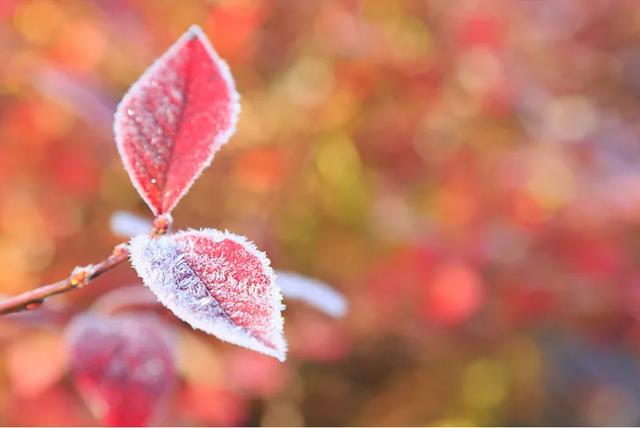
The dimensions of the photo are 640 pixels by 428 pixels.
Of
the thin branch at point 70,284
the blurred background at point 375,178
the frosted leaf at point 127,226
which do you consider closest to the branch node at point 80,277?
the thin branch at point 70,284

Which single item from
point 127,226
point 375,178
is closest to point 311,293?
point 127,226

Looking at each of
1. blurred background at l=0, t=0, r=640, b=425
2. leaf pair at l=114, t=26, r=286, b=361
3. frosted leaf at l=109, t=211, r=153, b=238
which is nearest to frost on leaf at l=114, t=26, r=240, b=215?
leaf pair at l=114, t=26, r=286, b=361

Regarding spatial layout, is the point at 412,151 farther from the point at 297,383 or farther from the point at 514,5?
the point at 297,383

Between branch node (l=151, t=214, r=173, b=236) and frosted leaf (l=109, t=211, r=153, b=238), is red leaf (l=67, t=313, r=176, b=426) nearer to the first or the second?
frosted leaf (l=109, t=211, r=153, b=238)

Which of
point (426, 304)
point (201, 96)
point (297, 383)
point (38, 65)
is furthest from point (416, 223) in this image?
point (201, 96)

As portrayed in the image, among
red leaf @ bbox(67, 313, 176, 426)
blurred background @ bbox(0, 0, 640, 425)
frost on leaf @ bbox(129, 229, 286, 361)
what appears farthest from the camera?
blurred background @ bbox(0, 0, 640, 425)

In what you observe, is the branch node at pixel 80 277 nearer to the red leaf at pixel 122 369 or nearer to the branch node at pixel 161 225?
the branch node at pixel 161 225

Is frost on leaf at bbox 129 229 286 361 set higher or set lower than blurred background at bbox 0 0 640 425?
lower

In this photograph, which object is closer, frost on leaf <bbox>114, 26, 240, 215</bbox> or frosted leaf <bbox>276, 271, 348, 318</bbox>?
frost on leaf <bbox>114, 26, 240, 215</bbox>
